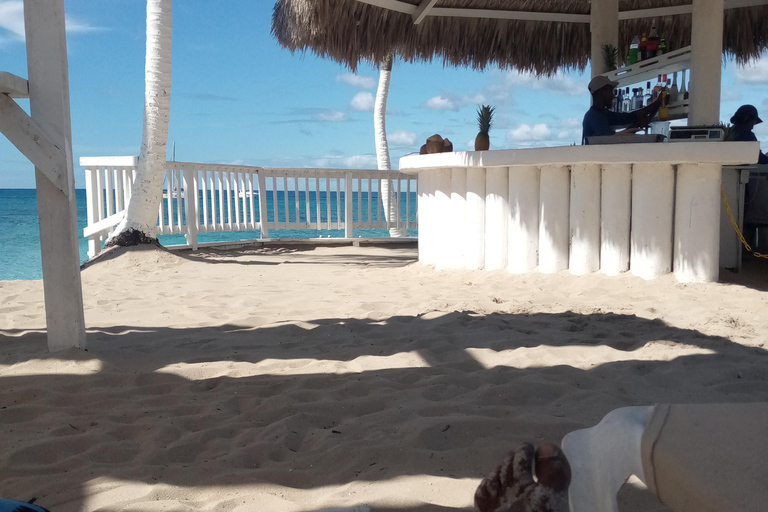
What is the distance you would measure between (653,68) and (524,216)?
8.97 feet

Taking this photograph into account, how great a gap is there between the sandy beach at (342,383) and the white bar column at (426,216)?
1.44 meters

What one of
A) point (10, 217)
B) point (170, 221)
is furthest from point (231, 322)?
point (10, 217)

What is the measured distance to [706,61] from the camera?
18.1 ft

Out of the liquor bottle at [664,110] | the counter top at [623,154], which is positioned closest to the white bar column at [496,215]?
the counter top at [623,154]

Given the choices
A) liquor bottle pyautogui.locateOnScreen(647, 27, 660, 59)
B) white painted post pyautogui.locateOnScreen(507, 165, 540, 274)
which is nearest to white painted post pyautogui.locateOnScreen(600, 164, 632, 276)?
white painted post pyautogui.locateOnScreen(507, 165, 540, 274)

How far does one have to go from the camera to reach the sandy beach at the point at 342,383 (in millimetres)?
1953

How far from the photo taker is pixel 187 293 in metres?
5.46

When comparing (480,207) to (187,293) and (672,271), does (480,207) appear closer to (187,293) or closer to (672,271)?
(672,271)

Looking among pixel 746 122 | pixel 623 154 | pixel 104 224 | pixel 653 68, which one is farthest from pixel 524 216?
pixel 104 224

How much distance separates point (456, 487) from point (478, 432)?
1.36 feet

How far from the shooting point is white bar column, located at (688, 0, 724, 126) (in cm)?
552

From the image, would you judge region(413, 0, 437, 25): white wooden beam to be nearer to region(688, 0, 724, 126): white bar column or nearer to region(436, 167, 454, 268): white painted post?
region(436, 167, 454, 268): white painted post

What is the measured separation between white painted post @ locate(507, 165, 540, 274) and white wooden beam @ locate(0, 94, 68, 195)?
3.91 meters

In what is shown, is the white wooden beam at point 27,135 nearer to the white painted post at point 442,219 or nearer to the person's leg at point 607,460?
the person's leg at point 607,460
